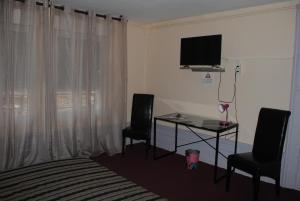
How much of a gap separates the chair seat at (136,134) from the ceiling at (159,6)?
1.83 metres

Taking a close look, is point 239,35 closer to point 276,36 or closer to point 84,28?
point 276,36

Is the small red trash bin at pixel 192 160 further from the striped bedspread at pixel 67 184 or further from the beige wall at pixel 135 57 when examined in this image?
the beige wall at pixel 135 57

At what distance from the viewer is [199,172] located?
371 cm

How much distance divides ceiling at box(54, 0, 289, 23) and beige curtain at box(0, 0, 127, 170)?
0.26 meters

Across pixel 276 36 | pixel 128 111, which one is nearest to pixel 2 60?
pixel 128 111

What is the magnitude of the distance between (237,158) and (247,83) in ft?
3.73

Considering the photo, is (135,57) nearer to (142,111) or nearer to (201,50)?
(142,111)

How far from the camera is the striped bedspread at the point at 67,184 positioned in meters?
2.71

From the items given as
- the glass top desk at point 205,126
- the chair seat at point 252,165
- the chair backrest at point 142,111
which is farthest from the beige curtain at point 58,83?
the chair seat at point 252,165

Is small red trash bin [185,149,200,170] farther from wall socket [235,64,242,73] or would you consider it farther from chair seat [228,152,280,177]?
wall socket [235,64,242,73]

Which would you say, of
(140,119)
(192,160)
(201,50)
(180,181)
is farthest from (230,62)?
(180,181)

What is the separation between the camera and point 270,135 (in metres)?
2.98

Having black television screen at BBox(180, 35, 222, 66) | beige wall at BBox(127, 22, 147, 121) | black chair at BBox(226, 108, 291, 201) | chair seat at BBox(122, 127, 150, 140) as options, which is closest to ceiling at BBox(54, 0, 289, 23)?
black television screen at BBox(180, 35, 222, 66)

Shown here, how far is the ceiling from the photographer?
10.9 feet
